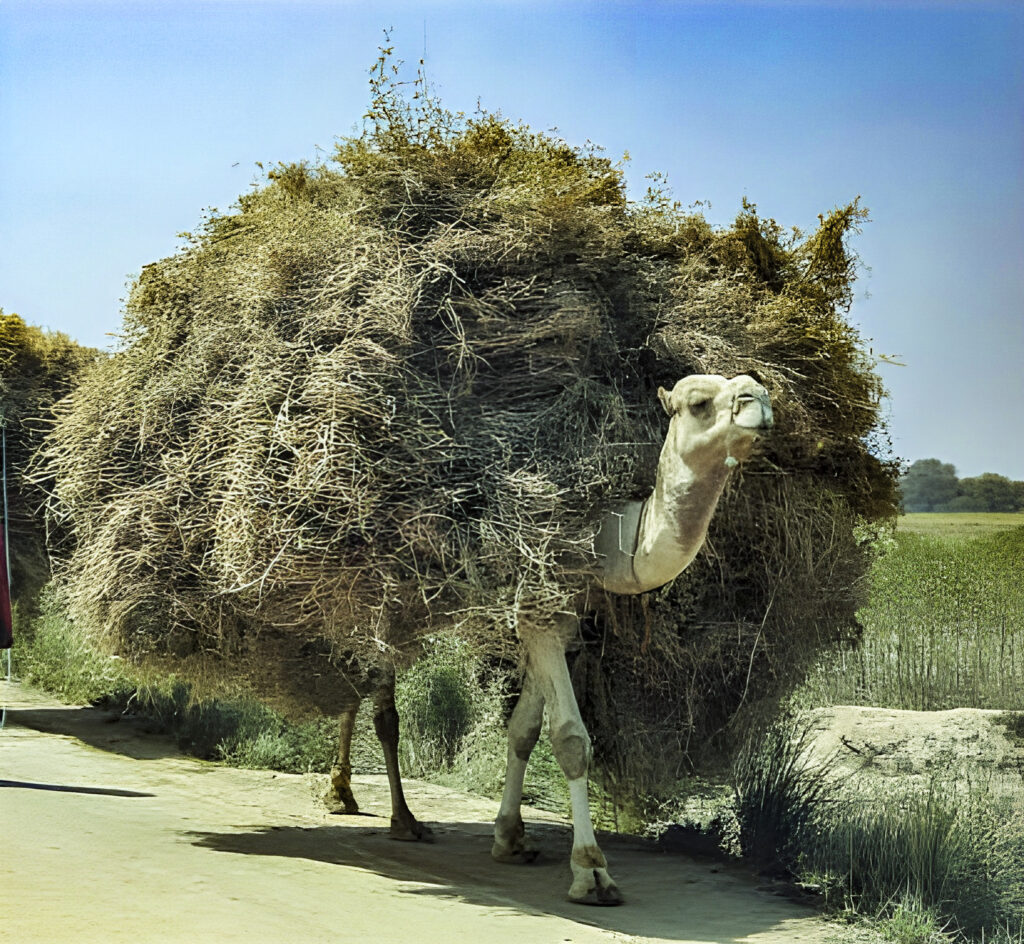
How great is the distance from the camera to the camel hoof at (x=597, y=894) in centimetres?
769

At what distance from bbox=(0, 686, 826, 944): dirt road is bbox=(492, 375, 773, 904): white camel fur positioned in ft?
1.97

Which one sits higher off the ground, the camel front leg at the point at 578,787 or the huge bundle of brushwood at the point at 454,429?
the huge bundle of brushwood at the point at 454,429

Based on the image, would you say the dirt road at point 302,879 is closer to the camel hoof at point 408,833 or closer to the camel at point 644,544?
the camel hoof at point 408,833

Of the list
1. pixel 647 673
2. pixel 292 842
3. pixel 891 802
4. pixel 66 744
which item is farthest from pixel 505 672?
pixel 66 744

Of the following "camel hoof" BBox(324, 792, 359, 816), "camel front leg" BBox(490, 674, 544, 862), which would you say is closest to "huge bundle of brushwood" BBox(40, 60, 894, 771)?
"camel front leg" BBox(490, 674, 544, 862)

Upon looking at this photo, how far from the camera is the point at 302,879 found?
7609 mm

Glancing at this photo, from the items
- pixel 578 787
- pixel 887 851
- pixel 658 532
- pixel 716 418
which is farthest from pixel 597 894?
pixel 716 418

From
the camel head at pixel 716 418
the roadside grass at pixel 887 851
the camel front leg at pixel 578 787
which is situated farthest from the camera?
the roadside grass at pixel 887 851

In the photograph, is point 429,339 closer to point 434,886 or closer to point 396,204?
point 396,204

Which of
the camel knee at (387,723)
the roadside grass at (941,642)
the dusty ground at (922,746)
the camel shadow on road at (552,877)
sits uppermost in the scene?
the roadside grass at (941,642)

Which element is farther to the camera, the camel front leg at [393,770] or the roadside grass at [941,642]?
the roadside grass at [941,642]

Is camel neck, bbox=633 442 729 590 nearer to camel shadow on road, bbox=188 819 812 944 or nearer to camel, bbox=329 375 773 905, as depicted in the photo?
camel, bbox=329 375 773 905

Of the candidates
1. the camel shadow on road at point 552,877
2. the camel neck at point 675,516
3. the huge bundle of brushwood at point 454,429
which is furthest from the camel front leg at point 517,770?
the camel neck at point 675,516

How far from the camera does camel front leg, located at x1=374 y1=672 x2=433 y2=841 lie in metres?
10.2
